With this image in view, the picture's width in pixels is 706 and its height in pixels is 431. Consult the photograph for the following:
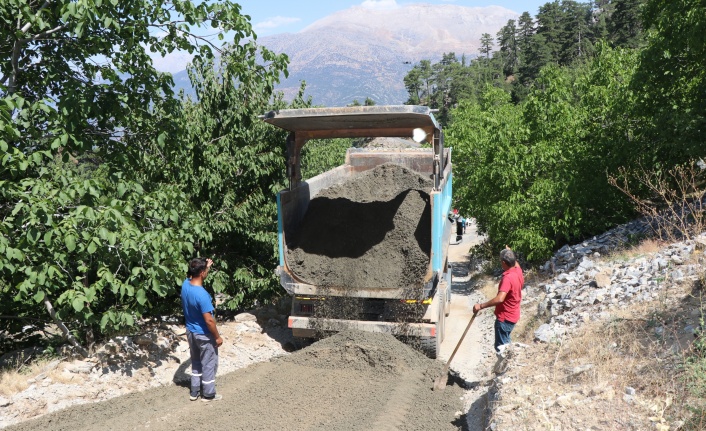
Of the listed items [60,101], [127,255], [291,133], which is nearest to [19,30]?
[60,101]

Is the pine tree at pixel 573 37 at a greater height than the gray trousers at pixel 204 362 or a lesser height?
greater

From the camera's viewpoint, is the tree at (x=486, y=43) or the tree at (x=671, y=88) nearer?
the tree at (x=671, y=88)

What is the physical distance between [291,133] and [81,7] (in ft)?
11.7

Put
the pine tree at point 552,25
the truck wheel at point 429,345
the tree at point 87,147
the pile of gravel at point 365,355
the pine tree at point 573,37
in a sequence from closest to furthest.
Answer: the tree at point 87,147
the pile of gravel at point 365,355
the truck wheel at point 429,345
the pine tree at point 573,37
the pine tree at point 552,25

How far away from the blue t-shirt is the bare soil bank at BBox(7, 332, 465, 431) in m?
0.77

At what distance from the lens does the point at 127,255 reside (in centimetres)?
572

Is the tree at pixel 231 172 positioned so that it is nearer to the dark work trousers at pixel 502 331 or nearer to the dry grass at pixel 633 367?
the dark work trousers at pixel 502 331

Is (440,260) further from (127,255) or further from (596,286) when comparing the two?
(127,255)

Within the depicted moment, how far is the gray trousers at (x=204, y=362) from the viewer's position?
5.89 metres

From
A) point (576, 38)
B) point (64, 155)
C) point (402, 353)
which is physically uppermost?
point (576, 38)

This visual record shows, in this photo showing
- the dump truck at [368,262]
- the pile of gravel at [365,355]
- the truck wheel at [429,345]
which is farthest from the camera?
the truck wheel at [429,345]

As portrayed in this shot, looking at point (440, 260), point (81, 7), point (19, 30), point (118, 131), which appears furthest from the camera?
point (440, 260)

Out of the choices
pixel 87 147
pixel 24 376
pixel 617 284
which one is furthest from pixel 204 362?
pixel 617 284

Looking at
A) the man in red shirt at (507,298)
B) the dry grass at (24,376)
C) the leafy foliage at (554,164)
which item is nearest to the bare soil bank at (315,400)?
the dry grass at (24,376)
